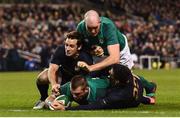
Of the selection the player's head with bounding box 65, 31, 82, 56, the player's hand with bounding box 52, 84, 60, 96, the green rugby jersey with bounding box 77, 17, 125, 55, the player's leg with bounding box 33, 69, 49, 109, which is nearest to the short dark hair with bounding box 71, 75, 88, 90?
the player's hand with bounding box 52, 84, 60, 96

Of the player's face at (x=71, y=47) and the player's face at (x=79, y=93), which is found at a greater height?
the player's face at (x=71, y=47)

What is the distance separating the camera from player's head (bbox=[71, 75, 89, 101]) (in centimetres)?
1102

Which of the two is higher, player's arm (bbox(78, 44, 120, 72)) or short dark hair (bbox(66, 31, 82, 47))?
short dark hair (bbox(66, 31, 82, 47))

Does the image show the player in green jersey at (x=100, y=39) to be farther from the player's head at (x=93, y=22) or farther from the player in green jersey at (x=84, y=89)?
the player in green jersey at (x=84, y=89)

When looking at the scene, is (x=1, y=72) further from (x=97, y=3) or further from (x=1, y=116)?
(x=1, y=116)

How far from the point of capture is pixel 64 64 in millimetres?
11844

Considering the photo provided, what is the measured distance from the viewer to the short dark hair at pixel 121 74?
36.5 ft

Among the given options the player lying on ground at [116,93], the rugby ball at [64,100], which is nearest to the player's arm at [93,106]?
the player lying on ground at [116,93]

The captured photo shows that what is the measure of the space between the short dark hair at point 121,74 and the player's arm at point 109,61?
167 mm

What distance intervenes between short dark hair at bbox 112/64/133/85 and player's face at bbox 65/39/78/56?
28.2 inches

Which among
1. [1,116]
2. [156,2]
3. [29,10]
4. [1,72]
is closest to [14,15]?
[29,10]

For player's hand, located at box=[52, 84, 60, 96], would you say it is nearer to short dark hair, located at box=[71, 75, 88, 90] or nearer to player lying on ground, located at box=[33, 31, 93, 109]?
player lying on ground, located at box=[33, 31, 93, 109]

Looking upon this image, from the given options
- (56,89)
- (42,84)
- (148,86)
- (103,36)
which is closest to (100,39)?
(103,36)

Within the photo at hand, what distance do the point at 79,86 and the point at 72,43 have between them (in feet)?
2.49
